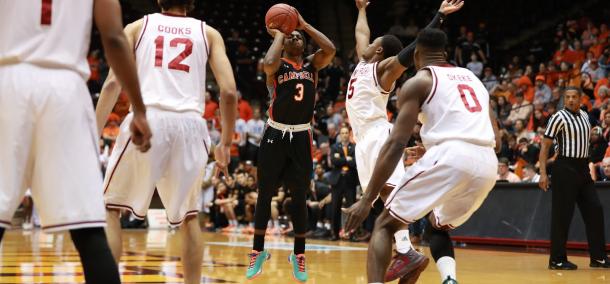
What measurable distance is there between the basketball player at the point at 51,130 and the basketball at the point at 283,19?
4.16m

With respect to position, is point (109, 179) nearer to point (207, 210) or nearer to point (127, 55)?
point (127, 55)

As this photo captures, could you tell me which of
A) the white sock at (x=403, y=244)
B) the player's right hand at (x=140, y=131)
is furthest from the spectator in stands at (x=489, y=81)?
the player's right hand at (x=140, y=131)

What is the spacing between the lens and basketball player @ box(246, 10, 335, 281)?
7.97 metres

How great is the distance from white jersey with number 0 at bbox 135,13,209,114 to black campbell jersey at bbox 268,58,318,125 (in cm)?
251

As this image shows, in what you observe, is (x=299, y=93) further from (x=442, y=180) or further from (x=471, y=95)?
(x=442, y=180)

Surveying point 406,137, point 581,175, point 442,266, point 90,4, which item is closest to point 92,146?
point 90,4

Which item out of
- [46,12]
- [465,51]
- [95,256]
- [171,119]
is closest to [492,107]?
[465,51]

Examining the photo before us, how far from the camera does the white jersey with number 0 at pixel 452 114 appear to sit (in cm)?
548

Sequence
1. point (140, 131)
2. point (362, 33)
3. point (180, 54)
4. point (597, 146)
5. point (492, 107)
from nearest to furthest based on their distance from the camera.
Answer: point (140, 131), point (180, 54), point (362, 33), point (597, 146), point (492, 107)

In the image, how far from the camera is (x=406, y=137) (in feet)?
17.1

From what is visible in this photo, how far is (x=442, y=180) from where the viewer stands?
5359mm

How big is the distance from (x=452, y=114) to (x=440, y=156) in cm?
29

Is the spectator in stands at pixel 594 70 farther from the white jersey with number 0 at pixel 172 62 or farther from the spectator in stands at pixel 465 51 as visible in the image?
the white jersey with number 0 at pixel 172 62

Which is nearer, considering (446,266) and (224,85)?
(224,85)
